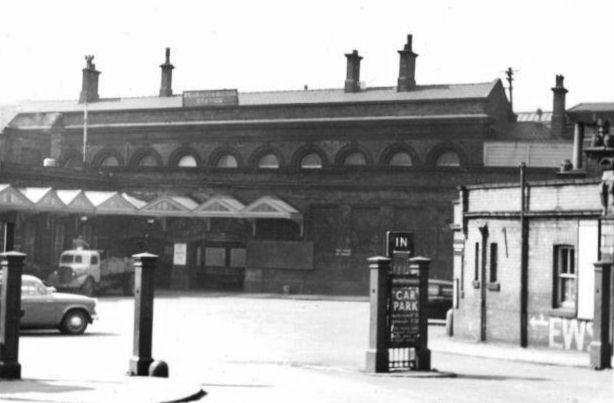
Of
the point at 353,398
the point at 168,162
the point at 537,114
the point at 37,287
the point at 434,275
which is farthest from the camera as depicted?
the point at 537,114

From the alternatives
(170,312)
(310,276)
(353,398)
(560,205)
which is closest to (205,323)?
(170,312)

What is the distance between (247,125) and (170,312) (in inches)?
711

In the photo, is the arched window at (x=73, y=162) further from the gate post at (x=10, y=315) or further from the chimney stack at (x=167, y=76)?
the gate post at (x=10, y=315)

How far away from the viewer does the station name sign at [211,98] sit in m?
51.4

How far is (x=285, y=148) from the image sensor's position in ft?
161

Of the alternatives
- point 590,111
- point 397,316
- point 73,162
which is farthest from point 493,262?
point 73,162

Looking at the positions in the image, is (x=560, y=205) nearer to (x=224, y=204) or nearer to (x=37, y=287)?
(x=37, y=287)

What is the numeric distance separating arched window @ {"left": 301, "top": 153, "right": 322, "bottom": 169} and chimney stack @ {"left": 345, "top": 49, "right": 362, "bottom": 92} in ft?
A: 13.9

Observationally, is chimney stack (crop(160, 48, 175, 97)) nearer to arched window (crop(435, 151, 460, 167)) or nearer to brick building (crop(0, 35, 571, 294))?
brick building (crop(0, 35, 571, 294))

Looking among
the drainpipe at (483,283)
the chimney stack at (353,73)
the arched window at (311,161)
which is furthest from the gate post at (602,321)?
the chimney stack at (353,73)

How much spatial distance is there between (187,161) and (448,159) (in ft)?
44.6

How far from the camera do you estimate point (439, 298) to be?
3284 cm

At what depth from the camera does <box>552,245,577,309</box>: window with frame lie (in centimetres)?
2442

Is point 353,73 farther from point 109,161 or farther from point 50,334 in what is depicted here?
point 50,334
